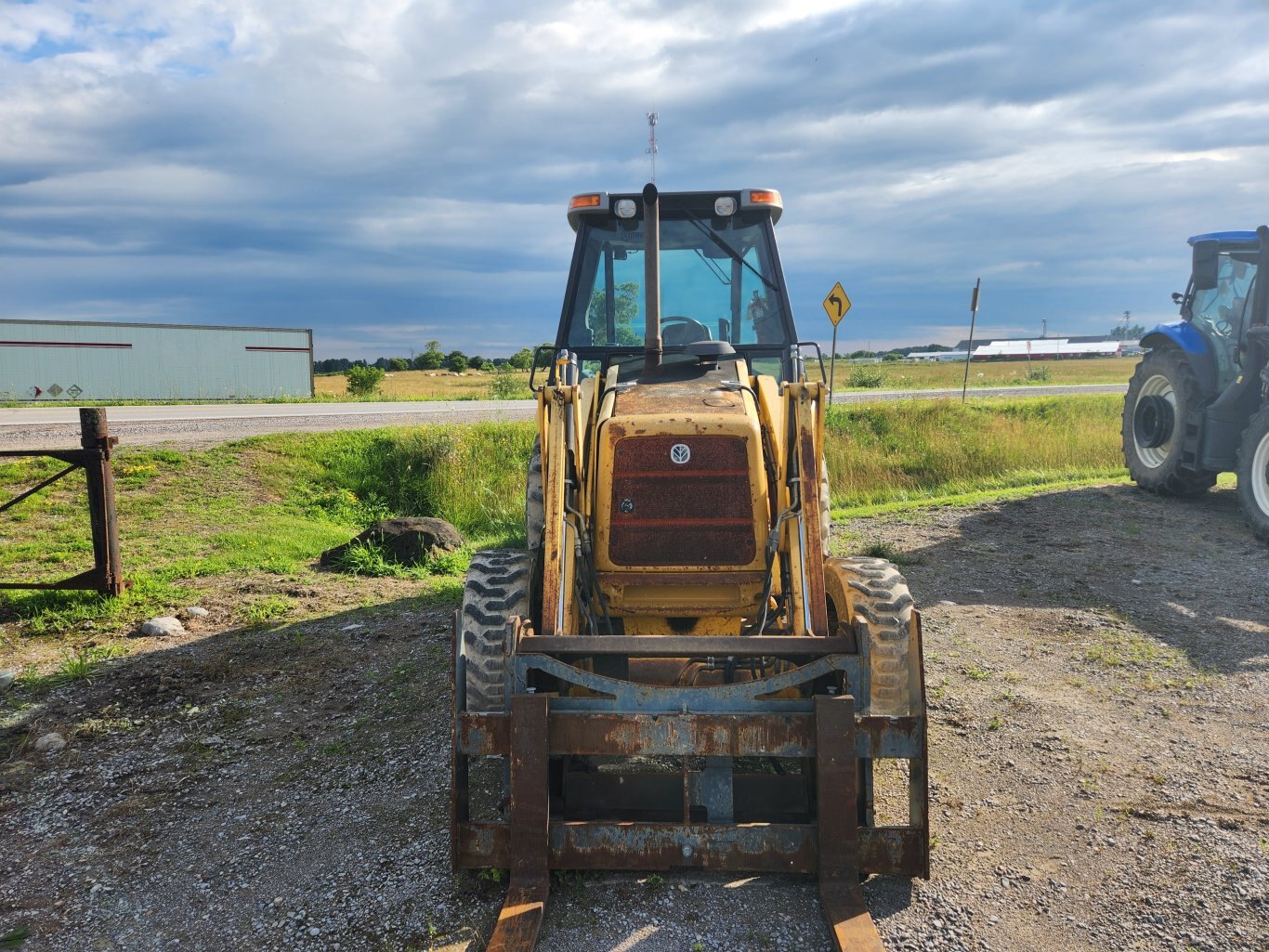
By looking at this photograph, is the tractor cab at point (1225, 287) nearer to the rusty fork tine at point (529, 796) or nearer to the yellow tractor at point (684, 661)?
the yellow tractor at point (684, 661)

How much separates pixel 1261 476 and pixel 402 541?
8.14 meters

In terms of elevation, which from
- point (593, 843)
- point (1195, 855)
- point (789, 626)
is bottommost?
point (1195, 855)

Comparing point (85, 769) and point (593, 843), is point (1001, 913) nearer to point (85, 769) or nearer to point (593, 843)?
point (593, 843)

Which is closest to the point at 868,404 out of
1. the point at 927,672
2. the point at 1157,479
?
the point at 1157,479

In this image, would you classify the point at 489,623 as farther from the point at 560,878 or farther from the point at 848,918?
the point at 848,918

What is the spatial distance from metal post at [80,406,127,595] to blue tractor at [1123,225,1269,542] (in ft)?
32.5

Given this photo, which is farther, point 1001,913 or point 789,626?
point 789,626

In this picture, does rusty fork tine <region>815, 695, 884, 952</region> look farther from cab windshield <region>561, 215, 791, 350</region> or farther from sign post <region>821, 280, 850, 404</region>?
sign post <region>821, 280, 850, 404</region>

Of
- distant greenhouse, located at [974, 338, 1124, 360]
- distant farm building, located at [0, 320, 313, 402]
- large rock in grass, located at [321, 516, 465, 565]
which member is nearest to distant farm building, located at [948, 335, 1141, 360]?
distant greenhouse, located at [974, 338, 1124, 360]

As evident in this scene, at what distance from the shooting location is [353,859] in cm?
380

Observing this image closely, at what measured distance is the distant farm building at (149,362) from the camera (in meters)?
31.5

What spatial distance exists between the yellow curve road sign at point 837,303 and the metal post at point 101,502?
46.5ft

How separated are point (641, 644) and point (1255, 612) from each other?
597 centimetres

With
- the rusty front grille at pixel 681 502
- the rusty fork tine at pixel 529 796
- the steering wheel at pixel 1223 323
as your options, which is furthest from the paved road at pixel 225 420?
the rusty fork tine at pixel 529 796
